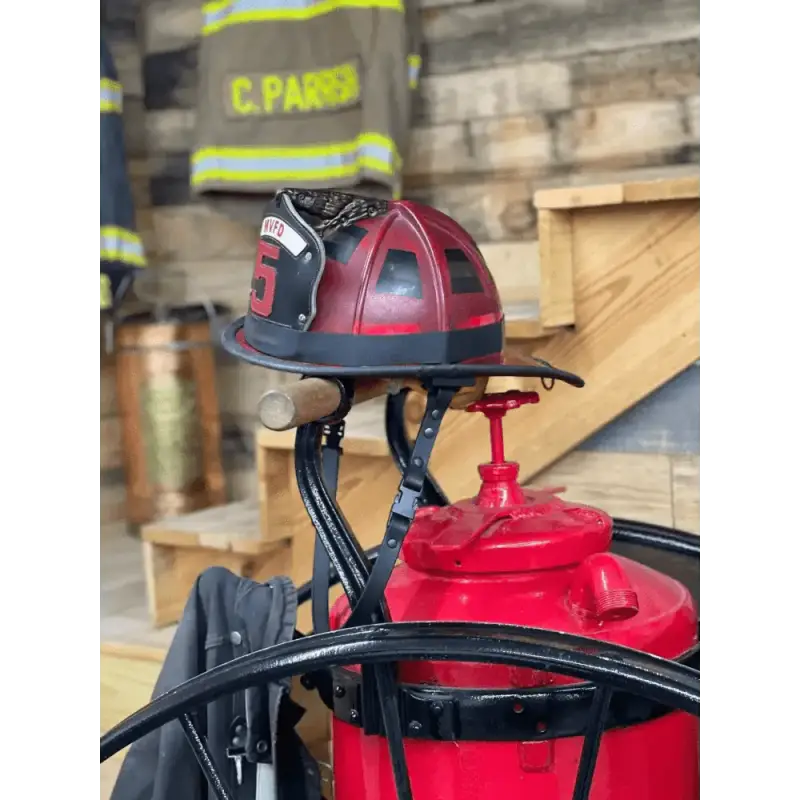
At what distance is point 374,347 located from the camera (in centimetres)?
92

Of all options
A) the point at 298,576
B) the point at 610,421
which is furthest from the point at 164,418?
the point at 610,421

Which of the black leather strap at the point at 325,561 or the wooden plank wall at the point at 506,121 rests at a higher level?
the wooden plank wall at the point at 506,121

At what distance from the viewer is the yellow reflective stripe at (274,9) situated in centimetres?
188

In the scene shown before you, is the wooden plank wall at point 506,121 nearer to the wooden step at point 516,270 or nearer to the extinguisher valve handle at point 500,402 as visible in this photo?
the wooden step at point 516,270

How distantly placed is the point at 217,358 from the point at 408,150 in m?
0.64

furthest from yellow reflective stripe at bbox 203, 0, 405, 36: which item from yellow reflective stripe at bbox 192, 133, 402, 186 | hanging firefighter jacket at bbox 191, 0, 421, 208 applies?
yellow reflective stripe at bbox 192, 133, 402, 186

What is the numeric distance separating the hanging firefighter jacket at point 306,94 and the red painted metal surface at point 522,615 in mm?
969

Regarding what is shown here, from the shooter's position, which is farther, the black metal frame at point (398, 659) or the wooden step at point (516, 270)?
the wooden step at point (516, 270)

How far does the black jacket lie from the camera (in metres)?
1.07

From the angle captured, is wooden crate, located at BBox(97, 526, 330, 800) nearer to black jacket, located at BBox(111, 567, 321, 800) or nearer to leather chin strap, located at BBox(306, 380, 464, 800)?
black jacket, located at BBox(111, 567, 321, 800)

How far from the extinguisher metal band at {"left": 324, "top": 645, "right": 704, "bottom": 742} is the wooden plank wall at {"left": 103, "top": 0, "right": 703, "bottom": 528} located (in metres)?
0.83

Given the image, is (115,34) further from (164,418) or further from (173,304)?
(164,418)

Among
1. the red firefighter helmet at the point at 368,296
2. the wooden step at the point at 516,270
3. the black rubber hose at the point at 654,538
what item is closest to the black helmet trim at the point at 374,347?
the red firefighter helmet at the point at 368,296

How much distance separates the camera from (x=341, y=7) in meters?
1.90
